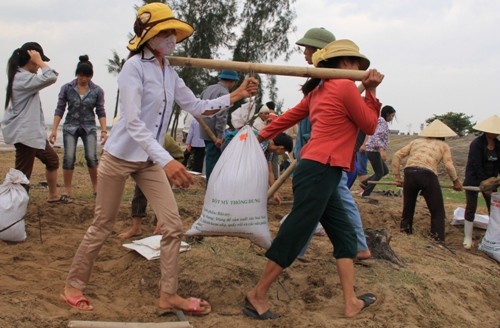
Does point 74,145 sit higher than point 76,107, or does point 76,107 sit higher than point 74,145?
point 76,107

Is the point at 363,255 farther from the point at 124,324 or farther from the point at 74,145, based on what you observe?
the point at 74,145

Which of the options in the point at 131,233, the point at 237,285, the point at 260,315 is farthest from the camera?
the point at 131,233

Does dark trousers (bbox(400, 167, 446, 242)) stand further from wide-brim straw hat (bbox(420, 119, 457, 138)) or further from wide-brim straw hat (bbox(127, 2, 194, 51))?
wide-brim straw hat (bbox(127, 2, 194, 51))

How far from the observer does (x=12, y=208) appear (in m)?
4.77

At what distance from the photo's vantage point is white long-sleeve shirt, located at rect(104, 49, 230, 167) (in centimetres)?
310

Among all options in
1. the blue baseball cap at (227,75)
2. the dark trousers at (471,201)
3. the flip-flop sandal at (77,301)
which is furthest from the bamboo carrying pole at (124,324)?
the dark trousers at (471,201)

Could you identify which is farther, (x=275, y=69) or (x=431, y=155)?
(x=431, y=155)

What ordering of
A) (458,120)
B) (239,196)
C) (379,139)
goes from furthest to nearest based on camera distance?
(458,120) < (379,139) < (239,196)

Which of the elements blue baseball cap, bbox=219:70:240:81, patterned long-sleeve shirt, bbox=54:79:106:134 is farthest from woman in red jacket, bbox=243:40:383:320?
patterned long-sleeve shirt, bbox=54:79:106:134

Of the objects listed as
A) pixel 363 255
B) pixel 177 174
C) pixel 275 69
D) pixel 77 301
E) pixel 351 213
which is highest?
pixel 275 69

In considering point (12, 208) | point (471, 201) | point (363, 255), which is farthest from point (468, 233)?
point (12, 208)

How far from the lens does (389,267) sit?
4.54m

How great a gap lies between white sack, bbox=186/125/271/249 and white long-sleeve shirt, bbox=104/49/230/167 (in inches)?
20.9

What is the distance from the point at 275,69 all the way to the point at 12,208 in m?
2.77
